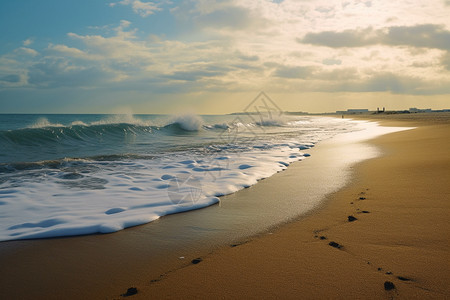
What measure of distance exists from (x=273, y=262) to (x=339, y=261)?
18.8 inches

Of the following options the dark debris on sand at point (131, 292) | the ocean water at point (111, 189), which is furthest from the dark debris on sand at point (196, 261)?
the ocean water at point (111, 189)

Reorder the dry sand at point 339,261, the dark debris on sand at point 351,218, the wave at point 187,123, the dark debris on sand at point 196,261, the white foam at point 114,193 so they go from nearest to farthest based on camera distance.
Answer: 1. the dry sand at point 339,261
2. the dark debris on sand at point 196,261
3. the dark debris on sand at point 351,218
4. the white foam at point 114,193
5. the wave at point 187,123

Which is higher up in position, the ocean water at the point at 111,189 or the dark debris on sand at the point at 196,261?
the ocean water at the point at 111,189

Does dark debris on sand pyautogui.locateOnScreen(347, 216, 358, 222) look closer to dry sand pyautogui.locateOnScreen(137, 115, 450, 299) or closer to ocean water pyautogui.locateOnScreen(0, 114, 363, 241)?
dry sand pyautogui.locateOnScreen(137, 115, 450, 299)

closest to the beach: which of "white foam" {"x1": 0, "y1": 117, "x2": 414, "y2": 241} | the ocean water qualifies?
"white foam" {"x1": 0, "y1": 117, "x2": 414, "y2": 241}

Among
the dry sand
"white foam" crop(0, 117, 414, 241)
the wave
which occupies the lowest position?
the dry sand

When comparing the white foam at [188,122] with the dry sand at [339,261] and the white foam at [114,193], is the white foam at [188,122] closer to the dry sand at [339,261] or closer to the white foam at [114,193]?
the white foam at [114,193]

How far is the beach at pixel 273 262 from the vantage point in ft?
6.40

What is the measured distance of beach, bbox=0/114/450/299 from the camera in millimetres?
1952

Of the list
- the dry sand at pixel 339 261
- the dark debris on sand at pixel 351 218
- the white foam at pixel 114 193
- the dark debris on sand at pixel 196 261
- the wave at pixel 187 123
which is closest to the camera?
the dry sand at pixel 339 261

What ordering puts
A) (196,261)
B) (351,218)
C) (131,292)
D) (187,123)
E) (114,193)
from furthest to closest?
(187,123) < (114,193) < (351,218) < (196,261) < (131,292)

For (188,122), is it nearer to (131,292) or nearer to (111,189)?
(111,189)

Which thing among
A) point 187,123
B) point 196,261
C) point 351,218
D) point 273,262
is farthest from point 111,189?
point 187,123

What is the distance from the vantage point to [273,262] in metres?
2.33
